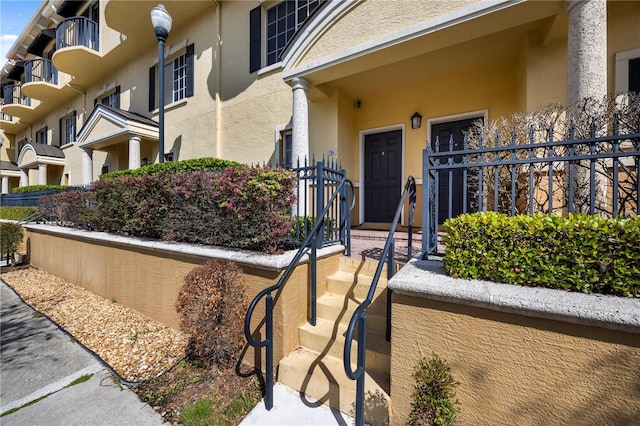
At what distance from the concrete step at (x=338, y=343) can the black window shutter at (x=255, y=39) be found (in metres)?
7.24

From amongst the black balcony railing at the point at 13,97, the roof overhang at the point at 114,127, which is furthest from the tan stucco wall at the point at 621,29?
the black balcony railing at the point at 13,97

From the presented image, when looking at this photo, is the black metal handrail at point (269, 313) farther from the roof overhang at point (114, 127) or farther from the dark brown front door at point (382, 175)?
the roof overhang at point (114, 127)

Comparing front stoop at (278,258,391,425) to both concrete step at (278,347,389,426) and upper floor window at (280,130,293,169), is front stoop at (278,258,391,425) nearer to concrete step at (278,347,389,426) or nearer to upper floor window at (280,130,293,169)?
concrete step at (278,347,389,426)

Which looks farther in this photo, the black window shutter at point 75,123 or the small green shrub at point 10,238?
the black window shutter at point 75,123

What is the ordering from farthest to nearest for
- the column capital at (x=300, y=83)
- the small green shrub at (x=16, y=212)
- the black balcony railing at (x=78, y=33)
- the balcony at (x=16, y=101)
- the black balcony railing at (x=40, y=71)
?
the balcony at (x=16, y=101)
the black balcony railing at (x=40, y=71)
the black balcony railing at (x=78, y=33)
the small green shrub at (x=16, y=212)
the column capital at (x=300, y=83)

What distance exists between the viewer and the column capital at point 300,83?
5.56 m

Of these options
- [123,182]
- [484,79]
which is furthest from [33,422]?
[484,79]

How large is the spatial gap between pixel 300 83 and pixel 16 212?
1198 centimetres

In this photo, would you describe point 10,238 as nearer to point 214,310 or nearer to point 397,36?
point 214,310

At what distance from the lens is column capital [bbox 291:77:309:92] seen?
5.56 metres

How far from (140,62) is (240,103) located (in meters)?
6.23

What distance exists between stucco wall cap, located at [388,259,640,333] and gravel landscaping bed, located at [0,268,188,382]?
9.43 ft

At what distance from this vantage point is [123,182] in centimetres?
480

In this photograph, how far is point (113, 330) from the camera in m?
3.94
